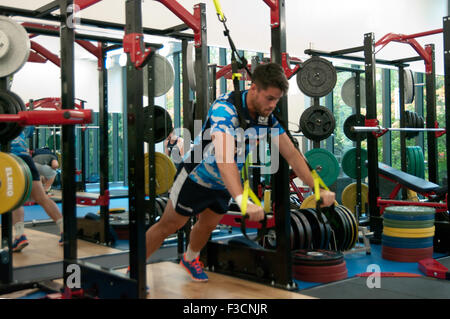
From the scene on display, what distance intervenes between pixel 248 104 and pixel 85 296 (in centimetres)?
149

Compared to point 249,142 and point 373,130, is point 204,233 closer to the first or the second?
point 249,142

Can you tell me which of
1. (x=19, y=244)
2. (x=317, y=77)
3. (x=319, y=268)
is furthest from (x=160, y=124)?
(x=319, y=268)

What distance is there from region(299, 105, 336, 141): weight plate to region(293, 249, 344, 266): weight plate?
2.50 m

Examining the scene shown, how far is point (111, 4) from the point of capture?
597cm

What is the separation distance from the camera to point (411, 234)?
418 centimetres

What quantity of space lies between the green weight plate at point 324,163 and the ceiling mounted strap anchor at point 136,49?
347 cm

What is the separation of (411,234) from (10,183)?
3.20 meters

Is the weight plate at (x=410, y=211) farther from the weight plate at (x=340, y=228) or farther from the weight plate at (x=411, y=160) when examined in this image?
the weight plate at (x=411, y=160)

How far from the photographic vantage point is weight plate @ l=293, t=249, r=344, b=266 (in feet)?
11.6

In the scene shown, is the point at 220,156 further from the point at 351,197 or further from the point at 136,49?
the point at 351,197

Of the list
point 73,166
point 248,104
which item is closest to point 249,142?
point 248,104

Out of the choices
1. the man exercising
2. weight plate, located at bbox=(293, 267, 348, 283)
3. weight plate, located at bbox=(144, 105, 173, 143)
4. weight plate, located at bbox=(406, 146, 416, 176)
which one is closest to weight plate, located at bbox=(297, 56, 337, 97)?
weight plate, located at bbox=(406, 146, 416, 176)

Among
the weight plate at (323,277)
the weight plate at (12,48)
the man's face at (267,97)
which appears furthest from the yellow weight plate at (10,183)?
the weight plate at (323,277)

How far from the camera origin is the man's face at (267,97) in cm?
253
